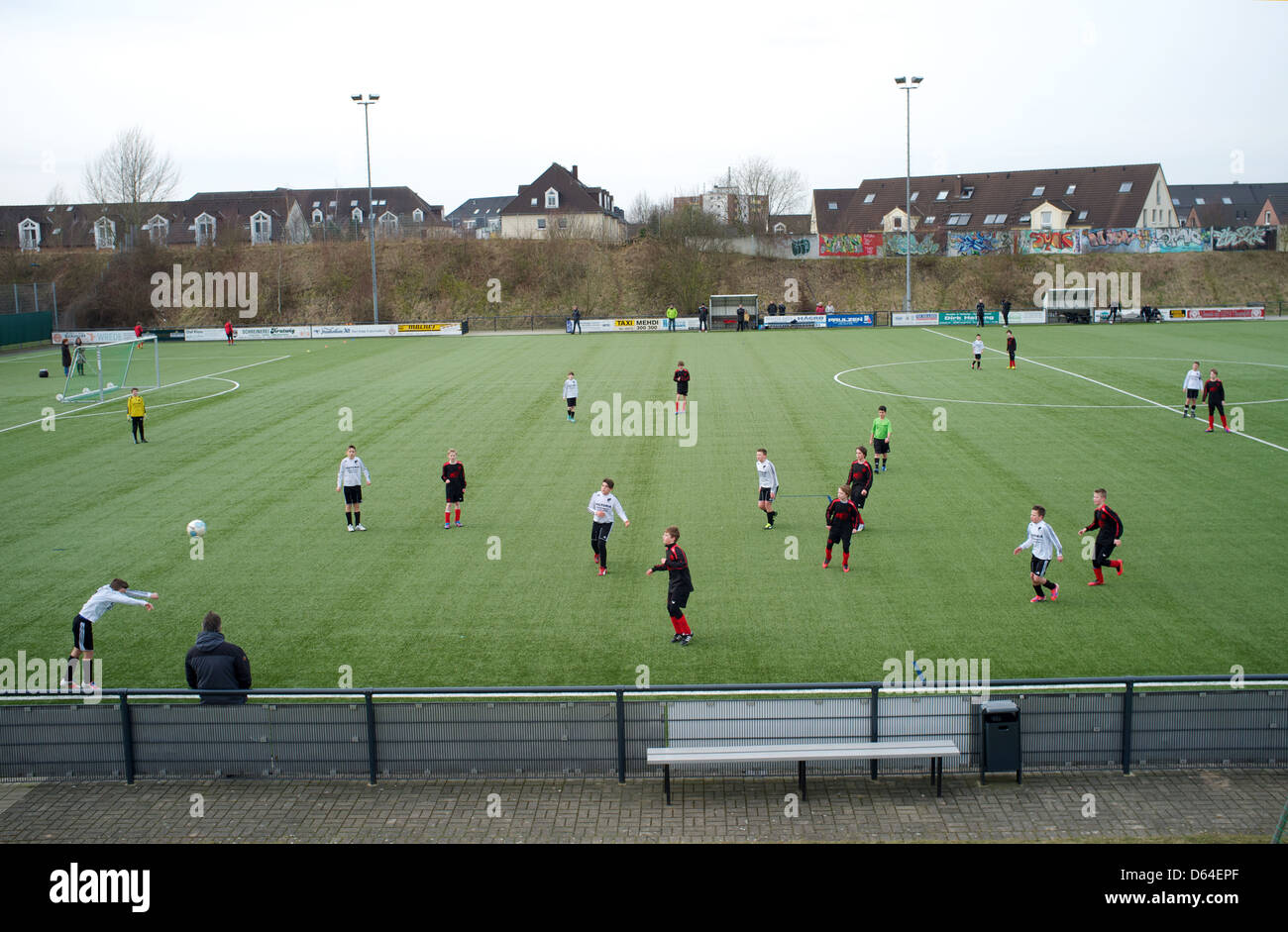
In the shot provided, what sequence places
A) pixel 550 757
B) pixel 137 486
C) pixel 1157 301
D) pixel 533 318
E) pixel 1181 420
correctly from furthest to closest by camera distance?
pixel 1157 301 → pixel 533 318 → pixel 1181 420 → pixel 137 486 → pixel 550 757

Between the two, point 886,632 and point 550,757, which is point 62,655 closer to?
point 550,757

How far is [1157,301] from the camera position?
79.9 metres

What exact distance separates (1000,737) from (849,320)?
59073 millimetres

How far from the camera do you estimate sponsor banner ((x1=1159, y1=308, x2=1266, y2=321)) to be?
212 ft

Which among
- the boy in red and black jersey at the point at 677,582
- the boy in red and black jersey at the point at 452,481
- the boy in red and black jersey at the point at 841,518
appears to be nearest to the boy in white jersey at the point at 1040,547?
the boy in red and black jersey at the point at 841,518

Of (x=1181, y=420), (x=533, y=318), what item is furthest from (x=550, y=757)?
(x=533, y=318)

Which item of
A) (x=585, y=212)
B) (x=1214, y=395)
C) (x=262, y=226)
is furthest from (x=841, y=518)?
(x=262, y=226)

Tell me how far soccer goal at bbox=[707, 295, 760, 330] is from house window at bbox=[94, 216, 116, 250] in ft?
192

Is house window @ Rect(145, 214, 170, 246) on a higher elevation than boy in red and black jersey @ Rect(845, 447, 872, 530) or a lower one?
higher

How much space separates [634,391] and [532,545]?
18914 mm

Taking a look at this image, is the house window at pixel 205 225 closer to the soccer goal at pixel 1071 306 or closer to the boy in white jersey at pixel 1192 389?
the soccer goal at pixel 1071 306

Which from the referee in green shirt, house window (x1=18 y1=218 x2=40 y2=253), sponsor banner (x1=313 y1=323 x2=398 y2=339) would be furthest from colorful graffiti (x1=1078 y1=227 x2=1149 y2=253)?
house window (x1=18 y1=218 x2=40 y2=253)

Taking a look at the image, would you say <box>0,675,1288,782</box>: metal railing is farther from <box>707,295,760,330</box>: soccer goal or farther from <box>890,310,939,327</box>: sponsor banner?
<box>890,310,939,327</box>: sponsor banner

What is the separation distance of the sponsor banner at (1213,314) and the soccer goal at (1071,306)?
4.77 meters
